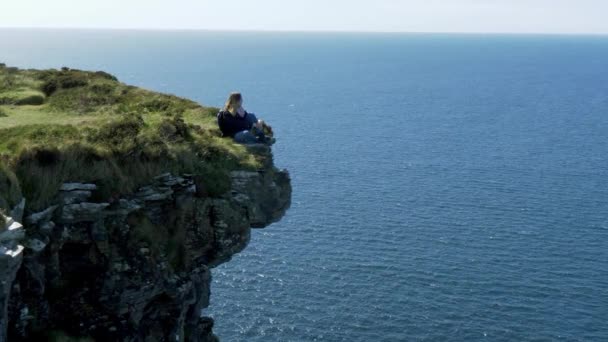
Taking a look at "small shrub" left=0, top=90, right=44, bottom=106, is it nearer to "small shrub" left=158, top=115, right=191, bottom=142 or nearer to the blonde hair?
"small shrub" left=158, top=115, right=191, bottom=142

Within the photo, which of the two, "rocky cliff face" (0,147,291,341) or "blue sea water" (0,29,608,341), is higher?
"rocky cliff face" (0,147,291,341)

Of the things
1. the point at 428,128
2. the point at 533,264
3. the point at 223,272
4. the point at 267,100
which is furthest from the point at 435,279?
the point at 267,100

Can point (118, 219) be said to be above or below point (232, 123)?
below

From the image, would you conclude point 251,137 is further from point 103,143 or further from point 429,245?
point 429,245

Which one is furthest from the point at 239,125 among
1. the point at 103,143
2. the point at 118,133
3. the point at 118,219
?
the point at 118,219

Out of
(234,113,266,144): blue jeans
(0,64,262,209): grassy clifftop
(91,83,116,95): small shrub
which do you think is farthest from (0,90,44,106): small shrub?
(234,113,266,144): blue jeans

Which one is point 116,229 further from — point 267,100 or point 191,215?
point 267,100

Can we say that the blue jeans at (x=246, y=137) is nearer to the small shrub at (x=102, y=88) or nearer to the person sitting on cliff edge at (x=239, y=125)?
the person sitting on cliff edge at (x=239, y=125)

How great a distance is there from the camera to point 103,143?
2331 centimetres

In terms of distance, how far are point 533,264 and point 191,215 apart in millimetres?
48533

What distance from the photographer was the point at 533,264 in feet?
210

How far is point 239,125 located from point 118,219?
A: 28.8 feet

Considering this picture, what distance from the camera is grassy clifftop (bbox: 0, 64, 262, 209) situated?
20766 mm

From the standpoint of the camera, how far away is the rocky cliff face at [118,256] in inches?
751
